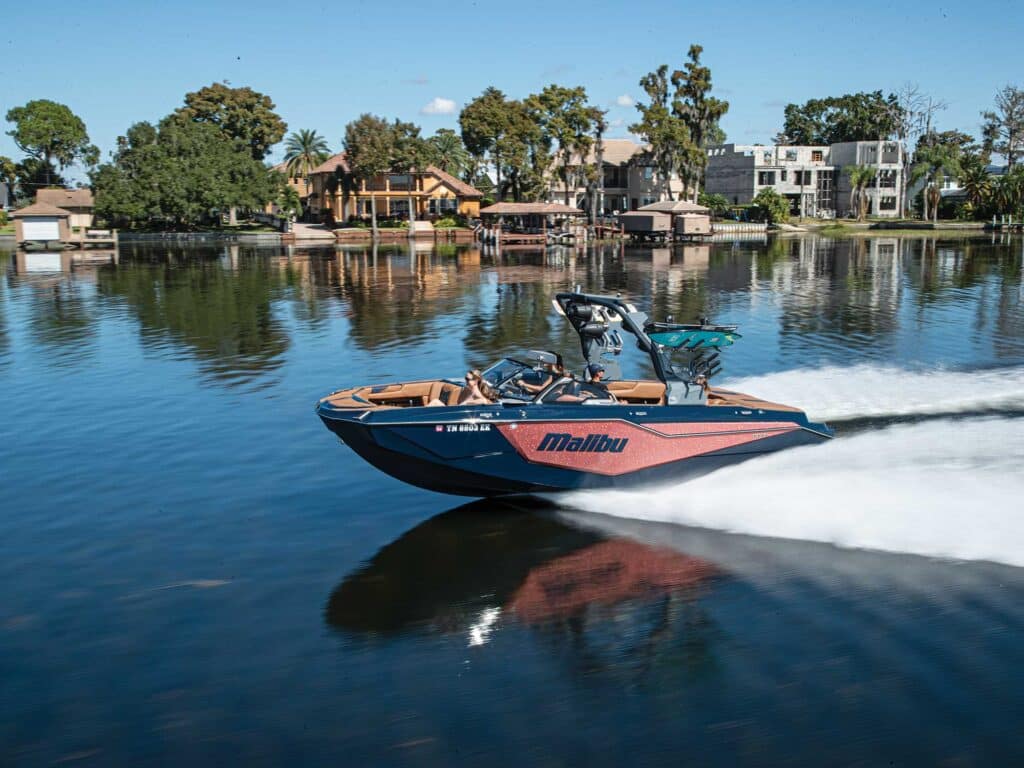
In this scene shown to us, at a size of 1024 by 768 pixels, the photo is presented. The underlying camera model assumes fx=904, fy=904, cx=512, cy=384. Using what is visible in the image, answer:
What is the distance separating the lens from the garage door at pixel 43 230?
83188 mm

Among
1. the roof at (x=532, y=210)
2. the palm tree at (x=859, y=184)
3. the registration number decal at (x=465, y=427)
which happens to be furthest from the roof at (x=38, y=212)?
the palm tree at (x=859, y=184)

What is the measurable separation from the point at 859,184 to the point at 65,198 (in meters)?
94.0

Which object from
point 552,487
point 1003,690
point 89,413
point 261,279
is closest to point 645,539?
point 552,487

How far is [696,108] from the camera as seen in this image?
4033 inches

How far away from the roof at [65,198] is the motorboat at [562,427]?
10197 cm

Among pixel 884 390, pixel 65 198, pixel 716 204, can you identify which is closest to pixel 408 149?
pixel 716 204

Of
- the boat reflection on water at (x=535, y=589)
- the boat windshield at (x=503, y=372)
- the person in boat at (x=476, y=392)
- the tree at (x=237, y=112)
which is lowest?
the boat reflection on water at (x=535, y=589)

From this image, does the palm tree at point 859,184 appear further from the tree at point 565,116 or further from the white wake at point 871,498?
the white wake at point 871,498

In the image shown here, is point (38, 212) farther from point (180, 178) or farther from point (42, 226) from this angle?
point (180, 178)

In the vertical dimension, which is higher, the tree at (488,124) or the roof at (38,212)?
the tree at (488,124)

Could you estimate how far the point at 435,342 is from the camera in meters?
28.7

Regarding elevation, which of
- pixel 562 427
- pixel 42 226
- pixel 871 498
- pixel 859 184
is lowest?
pixel 871 498

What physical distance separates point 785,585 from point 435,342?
19022 millimetres

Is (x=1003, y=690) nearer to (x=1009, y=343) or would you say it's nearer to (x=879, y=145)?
(x=1009, y=343)
